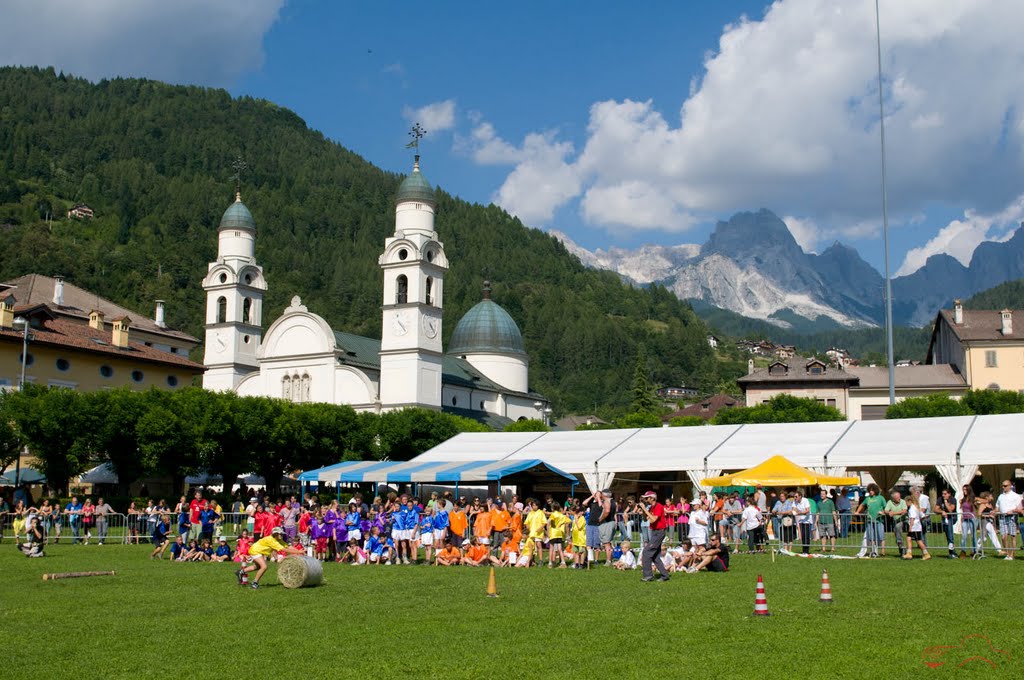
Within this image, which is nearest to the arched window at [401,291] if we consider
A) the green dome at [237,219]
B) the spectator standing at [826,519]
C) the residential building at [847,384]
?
the green dome at [237,219]

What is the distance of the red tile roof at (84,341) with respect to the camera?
51500 millimetres

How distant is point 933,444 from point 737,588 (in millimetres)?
15752

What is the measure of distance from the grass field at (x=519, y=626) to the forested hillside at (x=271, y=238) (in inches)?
4587

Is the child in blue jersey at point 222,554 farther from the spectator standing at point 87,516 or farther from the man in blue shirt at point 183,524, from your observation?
the spectator standing at point 87,516

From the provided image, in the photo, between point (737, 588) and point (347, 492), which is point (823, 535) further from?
point (347, 492)

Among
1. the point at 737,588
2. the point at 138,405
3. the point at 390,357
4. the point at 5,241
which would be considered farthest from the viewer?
the point at 5,241

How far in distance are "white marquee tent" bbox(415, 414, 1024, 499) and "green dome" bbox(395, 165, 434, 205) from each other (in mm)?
33082

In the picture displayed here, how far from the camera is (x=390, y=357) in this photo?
222ft

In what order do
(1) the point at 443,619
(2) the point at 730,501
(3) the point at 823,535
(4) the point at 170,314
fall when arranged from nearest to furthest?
(1) the point at 443,619 → (3) the point at 823,535 → (2) the point at 730,501 → (4) the point at 170,314

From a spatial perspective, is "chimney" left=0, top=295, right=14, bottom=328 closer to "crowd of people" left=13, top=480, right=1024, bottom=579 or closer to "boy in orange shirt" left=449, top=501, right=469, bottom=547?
"crowd of people" left=13, top=480, right=1024, bottom=579

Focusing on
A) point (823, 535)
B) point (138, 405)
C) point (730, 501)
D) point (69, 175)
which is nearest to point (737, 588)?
point (823, 535)

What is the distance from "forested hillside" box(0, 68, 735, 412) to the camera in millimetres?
144500

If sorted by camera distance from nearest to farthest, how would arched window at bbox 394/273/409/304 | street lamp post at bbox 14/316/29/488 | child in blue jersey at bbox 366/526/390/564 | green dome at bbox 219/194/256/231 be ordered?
child in blue jersey at bbox 366/526/390/564, street lamp post at bbox 14/316/29/488, arched window at bbox 394/273/409/304, green dome at bbox 219/194/256/231

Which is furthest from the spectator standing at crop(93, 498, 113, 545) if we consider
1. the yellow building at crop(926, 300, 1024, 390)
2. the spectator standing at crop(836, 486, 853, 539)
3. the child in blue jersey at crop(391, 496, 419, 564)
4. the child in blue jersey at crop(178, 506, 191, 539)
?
the yellow building at crop(926, 300, 1024, 390)
